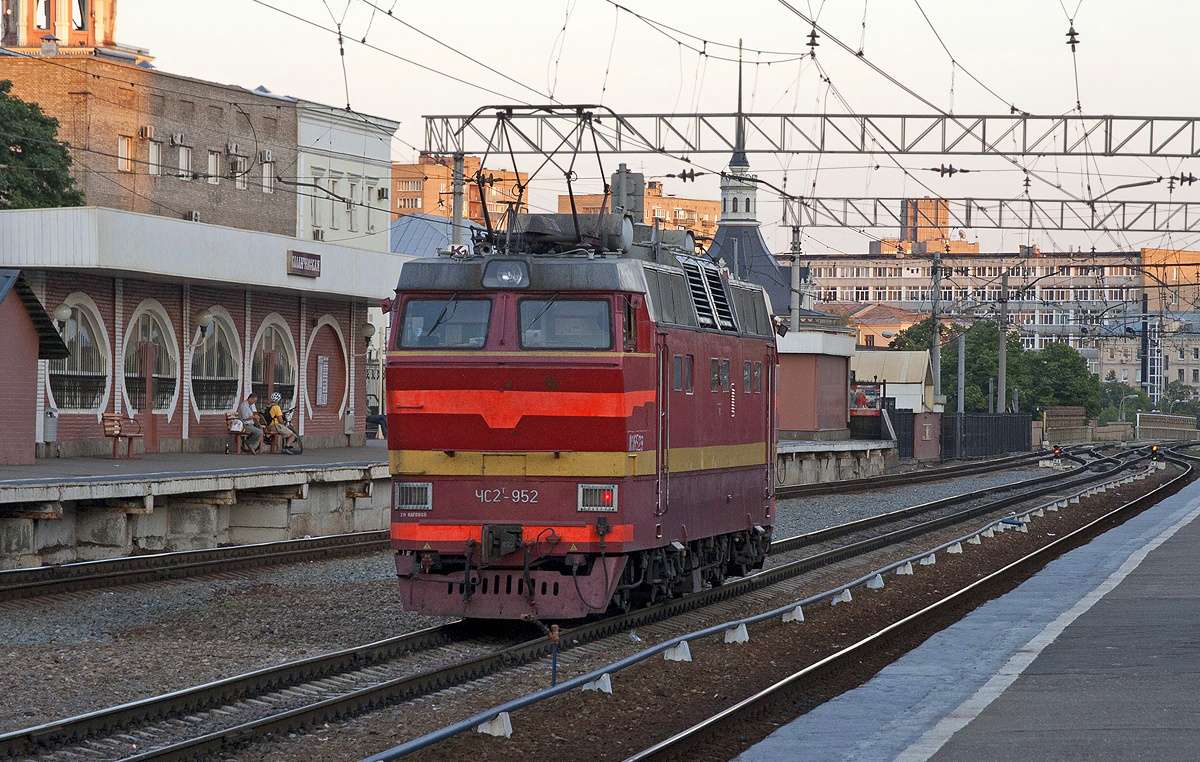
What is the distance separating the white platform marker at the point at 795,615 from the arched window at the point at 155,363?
17849 millimetres

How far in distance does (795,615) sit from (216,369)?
1982cm

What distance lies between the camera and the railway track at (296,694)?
11.1 meters

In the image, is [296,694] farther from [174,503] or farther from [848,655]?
[174,503]

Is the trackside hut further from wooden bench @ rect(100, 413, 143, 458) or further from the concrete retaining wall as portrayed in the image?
the concrete retaining wall

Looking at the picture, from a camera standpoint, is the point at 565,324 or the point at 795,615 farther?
the point at 795,615

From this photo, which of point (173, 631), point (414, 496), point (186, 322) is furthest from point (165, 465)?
point (414, 496)

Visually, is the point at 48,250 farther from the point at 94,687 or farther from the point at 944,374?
the point at 944,374

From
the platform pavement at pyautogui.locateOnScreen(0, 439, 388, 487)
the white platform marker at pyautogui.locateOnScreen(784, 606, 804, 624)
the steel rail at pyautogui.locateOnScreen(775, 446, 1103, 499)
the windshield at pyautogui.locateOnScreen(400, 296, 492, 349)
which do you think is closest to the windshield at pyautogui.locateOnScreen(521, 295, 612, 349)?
the windshield at pyautogui.locateOnScreen(400, 296, 492, 349)

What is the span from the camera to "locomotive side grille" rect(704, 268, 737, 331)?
1934cm

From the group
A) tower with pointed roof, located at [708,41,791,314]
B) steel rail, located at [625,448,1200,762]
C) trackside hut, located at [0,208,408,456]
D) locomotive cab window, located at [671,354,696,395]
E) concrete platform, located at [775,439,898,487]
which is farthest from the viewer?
tower with pointed roof, located at [708,41,791,314]

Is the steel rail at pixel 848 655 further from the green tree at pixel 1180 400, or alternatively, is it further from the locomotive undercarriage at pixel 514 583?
the green tree at pixel 1180 400

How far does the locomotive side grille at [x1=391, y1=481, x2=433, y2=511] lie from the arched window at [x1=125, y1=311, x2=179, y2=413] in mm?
17734

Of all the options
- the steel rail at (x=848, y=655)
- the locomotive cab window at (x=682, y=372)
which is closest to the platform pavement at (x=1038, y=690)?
the steel rail at (x=848, y=655)

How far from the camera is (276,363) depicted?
124 ft
